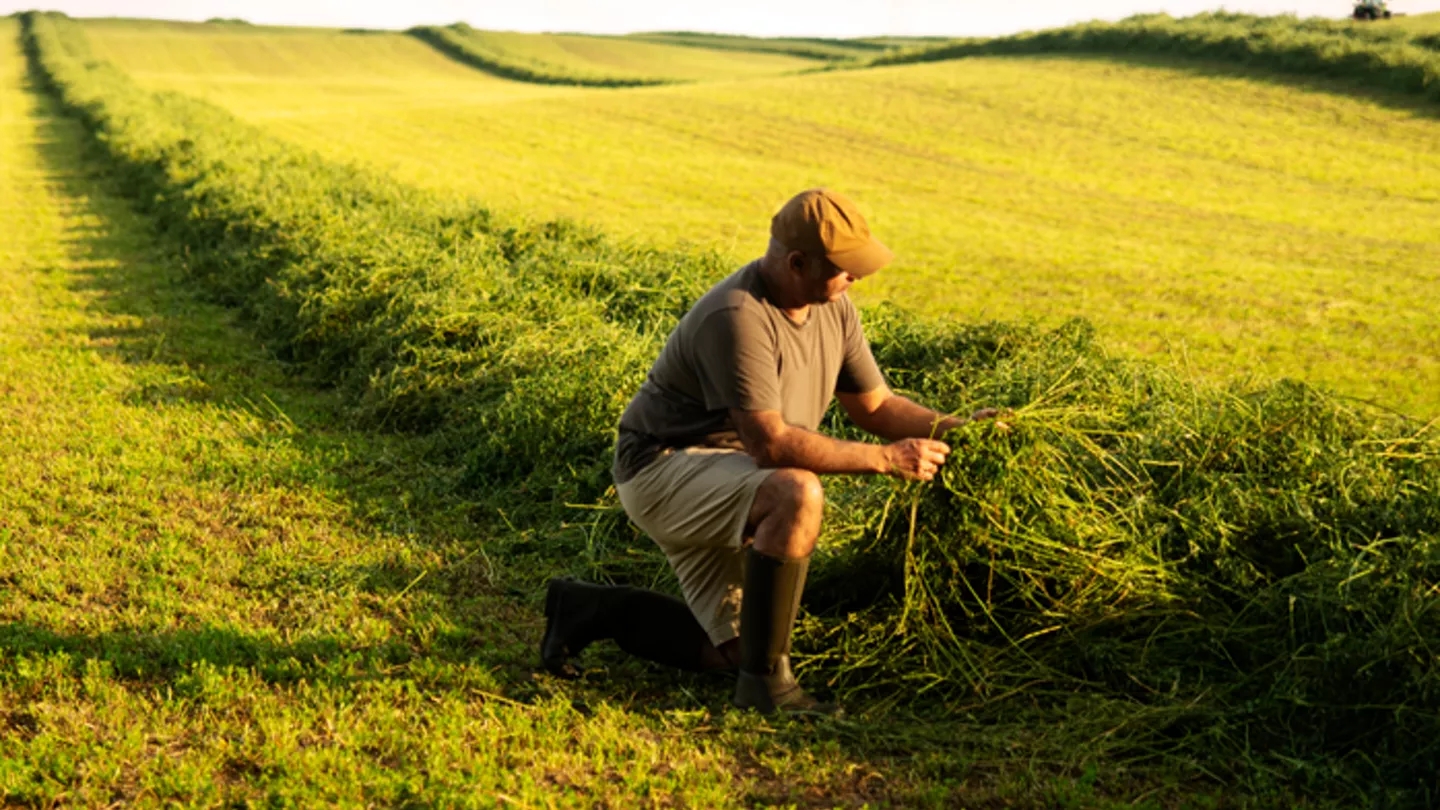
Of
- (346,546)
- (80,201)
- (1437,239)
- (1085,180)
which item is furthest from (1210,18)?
(346,546)

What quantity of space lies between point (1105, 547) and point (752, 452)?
5.02 feet

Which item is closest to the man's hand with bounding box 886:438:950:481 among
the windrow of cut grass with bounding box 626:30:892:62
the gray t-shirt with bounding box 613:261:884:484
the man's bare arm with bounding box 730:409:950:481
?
the man's bare arm with bounding box 730:409:950:481

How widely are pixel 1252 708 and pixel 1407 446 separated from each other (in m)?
2.00

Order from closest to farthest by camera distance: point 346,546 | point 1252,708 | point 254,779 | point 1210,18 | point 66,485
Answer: point 254,779 < point 1252,708 < point 346,546 < point 66,485 < point 1210,18

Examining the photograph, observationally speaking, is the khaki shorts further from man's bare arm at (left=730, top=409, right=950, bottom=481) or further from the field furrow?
the field furrow

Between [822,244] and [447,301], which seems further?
[447,301]

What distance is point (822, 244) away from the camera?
437 cm

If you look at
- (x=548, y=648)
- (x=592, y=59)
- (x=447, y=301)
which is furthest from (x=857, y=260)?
(x=592, y=59)

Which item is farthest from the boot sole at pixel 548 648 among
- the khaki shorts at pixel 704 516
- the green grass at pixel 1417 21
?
the green grass at pixel 1417 21

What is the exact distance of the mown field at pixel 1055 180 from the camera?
550 inches

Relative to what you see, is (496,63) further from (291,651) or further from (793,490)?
(793,490)

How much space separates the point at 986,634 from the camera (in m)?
5.06

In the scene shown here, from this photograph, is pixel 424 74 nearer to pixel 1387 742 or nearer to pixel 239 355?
pixel 239 355

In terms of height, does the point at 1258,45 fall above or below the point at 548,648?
above
